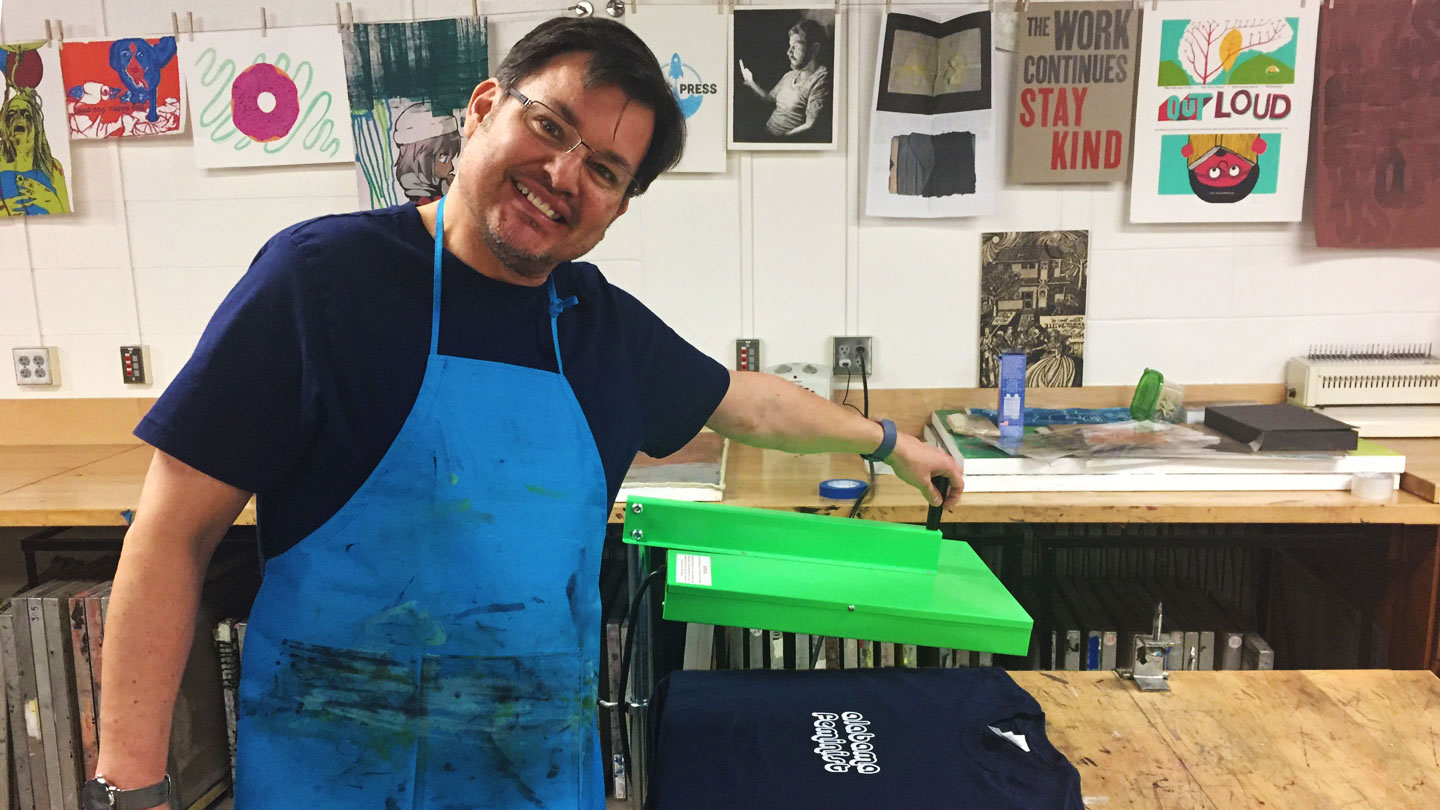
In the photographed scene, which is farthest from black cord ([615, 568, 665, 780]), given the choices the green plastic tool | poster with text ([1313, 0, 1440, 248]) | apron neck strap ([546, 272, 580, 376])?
poster with text ([1313, 0, 1440, 248])

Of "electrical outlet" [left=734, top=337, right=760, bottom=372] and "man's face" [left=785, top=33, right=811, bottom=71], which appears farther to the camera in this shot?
"electrical outlet" [left=734, top=337, right=760, bottom=372]

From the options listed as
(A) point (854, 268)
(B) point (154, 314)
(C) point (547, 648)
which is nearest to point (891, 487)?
(A) point (854, 268)

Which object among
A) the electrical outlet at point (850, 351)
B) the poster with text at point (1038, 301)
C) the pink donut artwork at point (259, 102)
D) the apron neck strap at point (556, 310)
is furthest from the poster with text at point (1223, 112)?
the pink donut artwork at point (259, 102)

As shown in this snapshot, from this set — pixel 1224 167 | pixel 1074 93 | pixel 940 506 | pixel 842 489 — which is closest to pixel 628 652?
pixel 842 489

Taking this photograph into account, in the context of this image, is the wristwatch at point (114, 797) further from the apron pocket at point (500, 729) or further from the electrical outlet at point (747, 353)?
the electrical outlet at point (747, 353)

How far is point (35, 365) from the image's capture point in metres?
2.28

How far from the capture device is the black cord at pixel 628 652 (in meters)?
1.21

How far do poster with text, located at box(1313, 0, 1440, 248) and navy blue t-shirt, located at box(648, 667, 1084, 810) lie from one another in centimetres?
174

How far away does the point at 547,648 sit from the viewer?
0.95m

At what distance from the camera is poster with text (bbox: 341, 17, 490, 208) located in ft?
6.96

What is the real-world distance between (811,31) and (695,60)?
0.29 m

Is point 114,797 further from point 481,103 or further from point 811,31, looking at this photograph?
point 811,31

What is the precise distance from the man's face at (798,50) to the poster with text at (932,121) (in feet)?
0.58

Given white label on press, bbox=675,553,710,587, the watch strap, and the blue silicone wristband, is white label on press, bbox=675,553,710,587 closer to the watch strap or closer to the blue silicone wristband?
the blue silicone wristband
